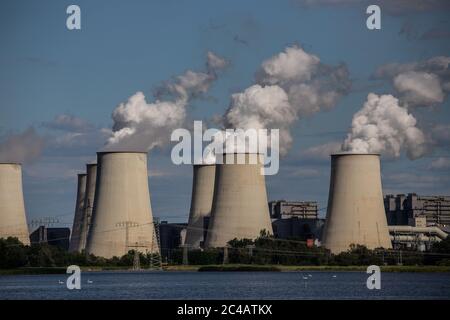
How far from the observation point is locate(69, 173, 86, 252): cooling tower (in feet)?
204

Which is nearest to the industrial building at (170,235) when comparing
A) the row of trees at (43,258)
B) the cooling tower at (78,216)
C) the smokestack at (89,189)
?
the cooling tower at (78,216)

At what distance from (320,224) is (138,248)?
48.4ft

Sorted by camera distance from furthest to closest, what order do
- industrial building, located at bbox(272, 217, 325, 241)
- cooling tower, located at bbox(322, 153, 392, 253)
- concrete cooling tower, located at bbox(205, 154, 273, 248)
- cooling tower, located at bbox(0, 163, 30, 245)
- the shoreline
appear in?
industrial building, located at bbox(272, 217, 325, 241), cooling tower, located at bbox(0, 163, 30, 245), the shoreline, concrete cooling tower, located at bbox(205, 154, 273, 248), cooling tower, located at bbox(322, 153, 392, 253)

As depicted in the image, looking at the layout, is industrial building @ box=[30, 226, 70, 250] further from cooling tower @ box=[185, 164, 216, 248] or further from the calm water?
the calm water

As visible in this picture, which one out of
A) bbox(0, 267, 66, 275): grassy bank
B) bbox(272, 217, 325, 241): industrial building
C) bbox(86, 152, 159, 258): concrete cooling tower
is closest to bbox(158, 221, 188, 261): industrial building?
bbox(272, 217, 325, 241): industrial building

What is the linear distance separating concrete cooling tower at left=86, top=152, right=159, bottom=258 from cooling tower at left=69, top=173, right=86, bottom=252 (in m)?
12.1

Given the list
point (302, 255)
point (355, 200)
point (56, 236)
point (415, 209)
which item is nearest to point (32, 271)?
point (302, 255)

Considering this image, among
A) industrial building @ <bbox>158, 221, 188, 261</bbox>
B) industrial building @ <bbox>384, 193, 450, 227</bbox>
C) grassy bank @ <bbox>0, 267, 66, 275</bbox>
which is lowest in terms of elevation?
grassy bank @ <bbox>0, 267, 66, 275</bbox>

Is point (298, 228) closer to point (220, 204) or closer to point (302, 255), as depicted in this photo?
point (302, 255)

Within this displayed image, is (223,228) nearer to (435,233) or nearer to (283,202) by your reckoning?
(435,233)

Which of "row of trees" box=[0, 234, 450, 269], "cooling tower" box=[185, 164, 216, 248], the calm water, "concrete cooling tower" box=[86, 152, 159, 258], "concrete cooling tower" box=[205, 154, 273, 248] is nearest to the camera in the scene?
the calm water

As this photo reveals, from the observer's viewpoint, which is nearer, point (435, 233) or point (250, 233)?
point (250, 233)
